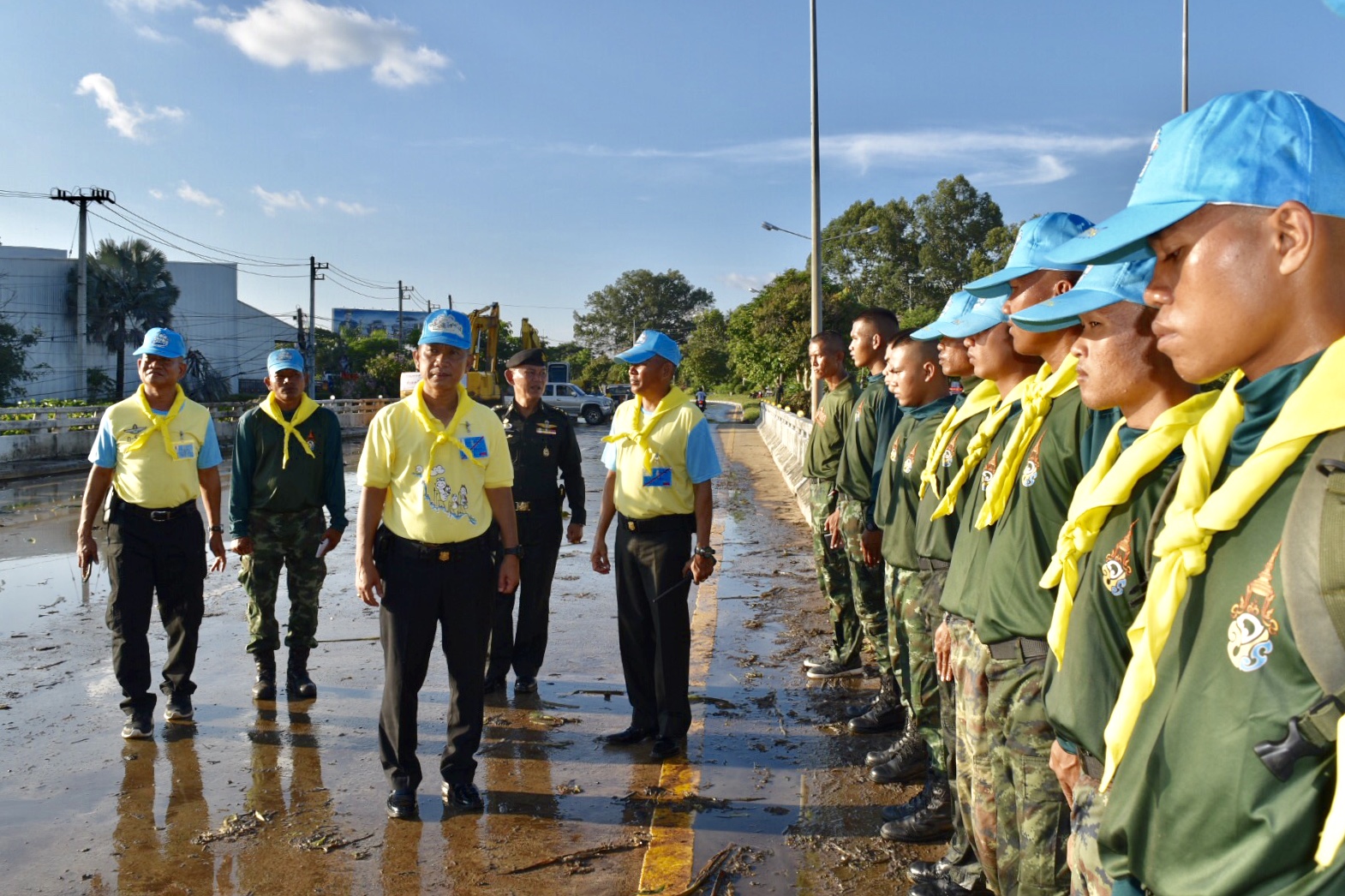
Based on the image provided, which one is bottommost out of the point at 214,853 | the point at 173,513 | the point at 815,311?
the point at 214,853

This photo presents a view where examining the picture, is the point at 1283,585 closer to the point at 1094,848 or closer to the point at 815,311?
the point at 1094,848

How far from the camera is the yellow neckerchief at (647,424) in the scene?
5.34 meters

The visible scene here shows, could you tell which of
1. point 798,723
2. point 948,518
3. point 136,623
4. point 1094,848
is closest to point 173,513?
point 136,623

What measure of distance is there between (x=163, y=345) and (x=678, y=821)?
12.8 feet

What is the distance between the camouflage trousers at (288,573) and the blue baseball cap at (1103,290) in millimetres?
5007

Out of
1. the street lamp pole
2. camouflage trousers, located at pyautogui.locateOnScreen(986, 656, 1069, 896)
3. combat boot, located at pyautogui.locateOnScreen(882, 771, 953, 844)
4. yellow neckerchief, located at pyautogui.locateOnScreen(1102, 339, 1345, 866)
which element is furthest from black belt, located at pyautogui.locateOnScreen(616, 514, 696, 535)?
the street lamp pole

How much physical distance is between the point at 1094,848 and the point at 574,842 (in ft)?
8.74

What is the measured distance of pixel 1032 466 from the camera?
2.86m

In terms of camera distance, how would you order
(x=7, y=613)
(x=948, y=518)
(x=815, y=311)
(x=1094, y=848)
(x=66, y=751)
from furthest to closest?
(x=815, y=311) → (x=7, y=613) → (x=66, y=751) → (x=948, y=518) → (x=1094, y=848)

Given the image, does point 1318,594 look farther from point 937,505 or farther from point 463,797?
point 463,797

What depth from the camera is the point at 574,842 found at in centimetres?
418

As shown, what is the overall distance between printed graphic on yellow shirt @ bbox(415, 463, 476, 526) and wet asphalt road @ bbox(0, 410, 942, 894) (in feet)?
4.15

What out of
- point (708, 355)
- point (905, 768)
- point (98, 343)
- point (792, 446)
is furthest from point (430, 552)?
point (708, 355)

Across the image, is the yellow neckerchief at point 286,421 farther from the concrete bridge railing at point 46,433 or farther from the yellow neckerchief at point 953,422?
the concrete bridge railing at point 46,433
